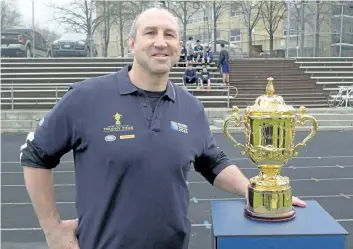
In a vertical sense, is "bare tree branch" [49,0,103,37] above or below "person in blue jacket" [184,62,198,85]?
above

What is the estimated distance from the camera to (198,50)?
59.9ft

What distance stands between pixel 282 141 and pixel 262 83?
1591 centimetres

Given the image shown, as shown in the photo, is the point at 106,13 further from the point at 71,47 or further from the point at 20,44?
the point at 20,44

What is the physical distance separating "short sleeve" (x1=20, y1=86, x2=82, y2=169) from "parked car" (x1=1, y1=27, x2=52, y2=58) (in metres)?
19.8

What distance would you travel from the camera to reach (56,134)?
1.80 m

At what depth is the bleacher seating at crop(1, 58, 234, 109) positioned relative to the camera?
15.6 m

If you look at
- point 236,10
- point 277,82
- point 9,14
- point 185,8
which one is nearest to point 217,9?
point 185,8

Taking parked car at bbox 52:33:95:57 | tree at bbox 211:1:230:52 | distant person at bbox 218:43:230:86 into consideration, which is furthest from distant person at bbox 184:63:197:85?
tree at bbox 211:1:230:52

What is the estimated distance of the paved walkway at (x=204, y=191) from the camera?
4945mm

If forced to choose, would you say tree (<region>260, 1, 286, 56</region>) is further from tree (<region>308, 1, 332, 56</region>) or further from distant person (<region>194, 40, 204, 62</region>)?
distant person (<region>194, 40, 204, 62</region>)

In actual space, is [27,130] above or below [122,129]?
below

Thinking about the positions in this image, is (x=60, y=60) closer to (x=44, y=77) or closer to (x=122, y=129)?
(x=44, y=77)

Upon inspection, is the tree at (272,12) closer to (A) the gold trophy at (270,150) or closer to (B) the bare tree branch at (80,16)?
(B) the bare tree branch at (80,16)

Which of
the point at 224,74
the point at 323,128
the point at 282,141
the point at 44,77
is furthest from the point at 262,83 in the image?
the point at 282,141
